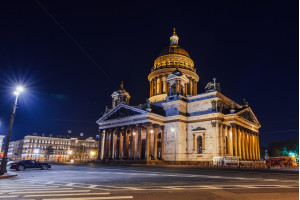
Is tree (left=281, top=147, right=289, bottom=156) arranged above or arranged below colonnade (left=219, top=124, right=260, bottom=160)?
below

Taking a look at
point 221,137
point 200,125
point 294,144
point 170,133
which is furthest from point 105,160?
point 294,144

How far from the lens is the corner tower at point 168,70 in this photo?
225 feet

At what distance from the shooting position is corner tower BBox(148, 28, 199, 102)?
68.6m

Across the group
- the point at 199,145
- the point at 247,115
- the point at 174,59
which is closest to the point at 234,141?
the point at 199,145

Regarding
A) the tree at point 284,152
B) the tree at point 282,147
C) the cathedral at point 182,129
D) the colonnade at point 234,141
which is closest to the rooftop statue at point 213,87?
the cathedral at point 182,129

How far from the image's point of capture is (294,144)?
4161 inches

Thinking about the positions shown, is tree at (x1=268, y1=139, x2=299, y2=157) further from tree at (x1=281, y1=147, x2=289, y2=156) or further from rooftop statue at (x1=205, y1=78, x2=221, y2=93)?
rooftop statue at (x1=205, y1=78, x2=221, y2=93)

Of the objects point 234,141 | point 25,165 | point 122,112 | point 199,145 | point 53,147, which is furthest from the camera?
point 53,147

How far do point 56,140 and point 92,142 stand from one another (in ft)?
68.9

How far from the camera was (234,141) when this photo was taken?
165 ft

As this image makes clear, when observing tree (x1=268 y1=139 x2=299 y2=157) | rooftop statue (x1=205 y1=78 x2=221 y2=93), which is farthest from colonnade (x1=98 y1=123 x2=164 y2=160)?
tree (x1=268 y1=139 x2=299 y2=157)

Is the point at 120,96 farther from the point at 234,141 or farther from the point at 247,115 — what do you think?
the point at 247,115

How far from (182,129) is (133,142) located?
11.7 meters

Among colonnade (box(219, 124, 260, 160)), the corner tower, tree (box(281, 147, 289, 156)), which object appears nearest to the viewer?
colonnade (box(219, 124, 260, 160))
